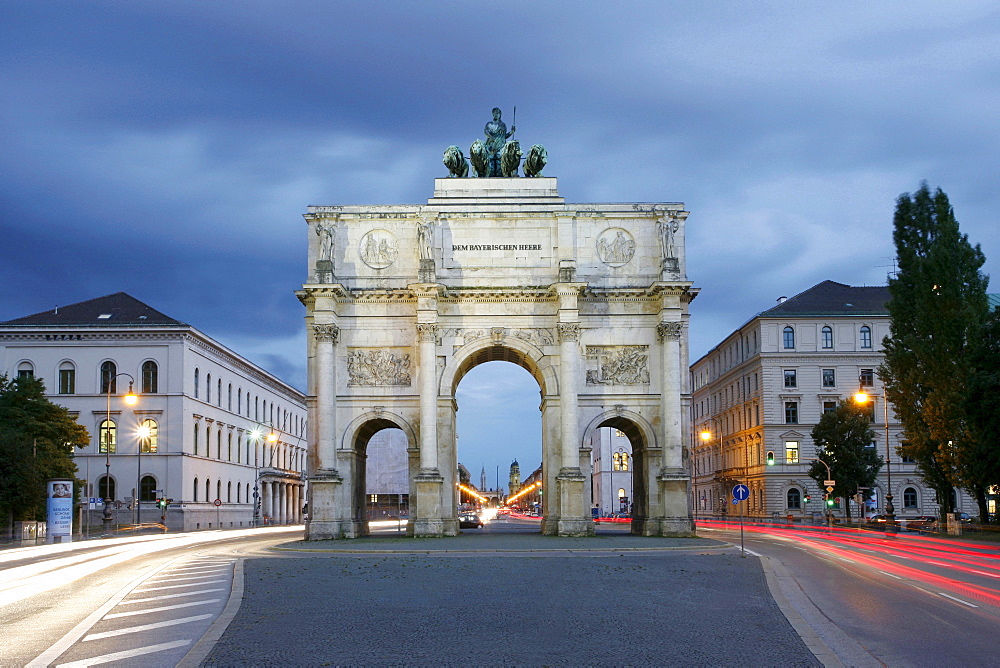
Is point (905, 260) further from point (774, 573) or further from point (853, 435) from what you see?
point (774, 573)

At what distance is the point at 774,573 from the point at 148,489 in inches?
2341

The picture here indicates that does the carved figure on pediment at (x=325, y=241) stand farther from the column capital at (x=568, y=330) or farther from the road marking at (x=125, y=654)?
the road marking at (x=125, y=654)

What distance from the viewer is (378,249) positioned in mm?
47812

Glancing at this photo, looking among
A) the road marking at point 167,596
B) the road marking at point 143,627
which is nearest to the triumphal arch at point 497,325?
the road marking at point 167,596

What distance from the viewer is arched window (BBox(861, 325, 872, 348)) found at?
83.0 m

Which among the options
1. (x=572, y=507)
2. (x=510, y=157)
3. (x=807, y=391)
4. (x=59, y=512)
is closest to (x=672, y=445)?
(x=572, y=507)

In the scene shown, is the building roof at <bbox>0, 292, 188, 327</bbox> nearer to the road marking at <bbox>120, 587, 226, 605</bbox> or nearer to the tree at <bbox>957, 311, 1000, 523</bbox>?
the tree at <bbox>957, 311, 1000, 523</bbox>

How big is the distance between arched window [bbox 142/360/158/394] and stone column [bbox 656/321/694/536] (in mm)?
42369

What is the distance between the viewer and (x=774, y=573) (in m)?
23.2

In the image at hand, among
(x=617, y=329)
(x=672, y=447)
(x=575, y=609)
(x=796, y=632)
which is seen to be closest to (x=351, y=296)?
(x=617, y=329)

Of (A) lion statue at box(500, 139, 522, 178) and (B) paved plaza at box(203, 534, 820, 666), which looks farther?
(A) lion statue at box(500, 139, 522, 178)

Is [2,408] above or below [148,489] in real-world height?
above

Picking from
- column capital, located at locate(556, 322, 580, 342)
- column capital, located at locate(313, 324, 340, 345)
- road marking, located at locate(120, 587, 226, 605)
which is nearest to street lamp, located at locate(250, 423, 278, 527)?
column capital, located at locate(313, 324, 340, 345)

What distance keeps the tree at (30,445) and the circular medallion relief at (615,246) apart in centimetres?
2951
